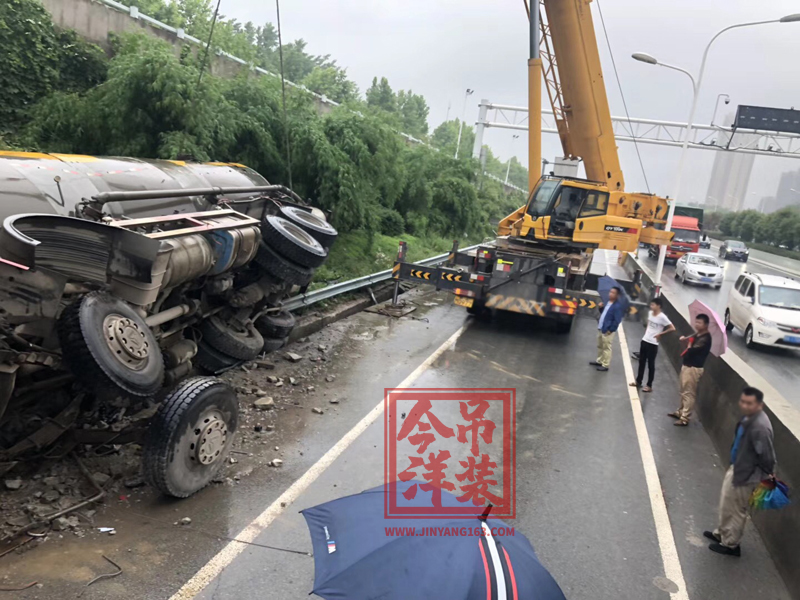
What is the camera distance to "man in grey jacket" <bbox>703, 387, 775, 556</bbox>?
4.76m

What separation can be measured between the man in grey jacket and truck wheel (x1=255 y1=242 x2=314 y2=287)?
15.7 feet

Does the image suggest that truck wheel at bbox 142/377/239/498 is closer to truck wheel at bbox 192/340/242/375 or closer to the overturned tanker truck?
the overturned tanker truck

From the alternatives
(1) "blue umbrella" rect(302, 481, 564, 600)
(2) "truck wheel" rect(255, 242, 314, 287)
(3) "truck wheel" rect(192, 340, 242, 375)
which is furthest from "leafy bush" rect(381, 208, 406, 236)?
(1) "blue umbrella" rect(302, 481, 564, 600)

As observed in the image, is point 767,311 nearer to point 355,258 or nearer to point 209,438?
point 355,258

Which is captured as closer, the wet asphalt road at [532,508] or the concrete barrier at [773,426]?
the wet asphalt road at [532,508]

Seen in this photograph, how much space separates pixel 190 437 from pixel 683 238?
34.6m

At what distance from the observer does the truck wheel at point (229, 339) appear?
671 centimetres

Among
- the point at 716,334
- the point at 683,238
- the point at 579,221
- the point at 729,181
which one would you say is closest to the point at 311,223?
the point at 716,334

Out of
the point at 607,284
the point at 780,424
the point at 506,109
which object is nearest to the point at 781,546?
the point at 780,424

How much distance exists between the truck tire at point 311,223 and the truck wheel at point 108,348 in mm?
3461

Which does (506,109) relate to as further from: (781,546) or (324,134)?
(781,546)

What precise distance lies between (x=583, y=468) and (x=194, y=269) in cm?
443

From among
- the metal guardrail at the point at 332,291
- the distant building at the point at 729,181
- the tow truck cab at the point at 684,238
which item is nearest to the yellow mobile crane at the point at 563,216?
the metal guardrail at the point at 332,291

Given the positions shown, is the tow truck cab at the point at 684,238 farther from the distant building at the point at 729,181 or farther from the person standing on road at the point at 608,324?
the distant building at the point at 729,181
